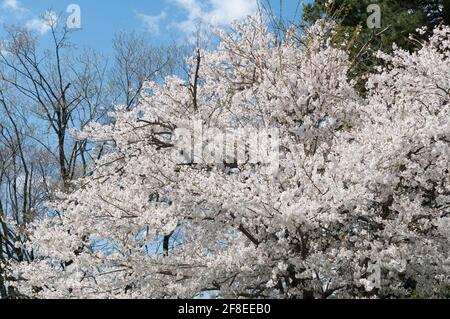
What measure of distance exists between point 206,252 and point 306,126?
7.45 feet

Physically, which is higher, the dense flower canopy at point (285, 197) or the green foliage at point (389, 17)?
the green foliage at point (389, 17)

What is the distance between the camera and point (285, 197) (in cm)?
578

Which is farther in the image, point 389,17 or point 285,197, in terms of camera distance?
point 389,17

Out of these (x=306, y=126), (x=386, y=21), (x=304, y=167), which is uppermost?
(x=386, y=21)

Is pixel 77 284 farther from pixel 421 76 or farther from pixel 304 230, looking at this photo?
pixel 421 76

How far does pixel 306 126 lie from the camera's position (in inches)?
306

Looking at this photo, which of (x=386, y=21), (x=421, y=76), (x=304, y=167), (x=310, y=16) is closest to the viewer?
(x=304, y=167)

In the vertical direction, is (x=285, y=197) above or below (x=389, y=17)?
below

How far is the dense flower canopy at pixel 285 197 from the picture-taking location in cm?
617

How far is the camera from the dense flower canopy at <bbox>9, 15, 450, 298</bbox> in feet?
20.2

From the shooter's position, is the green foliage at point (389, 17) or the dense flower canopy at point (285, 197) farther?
the green foliage at point (389, 17)

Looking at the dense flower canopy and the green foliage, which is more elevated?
the green foliage

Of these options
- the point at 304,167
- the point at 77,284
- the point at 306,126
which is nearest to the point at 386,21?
the point at 306,126
